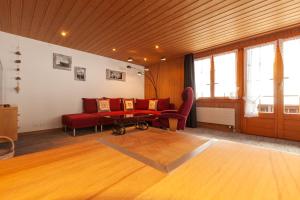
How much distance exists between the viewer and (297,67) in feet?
10.1

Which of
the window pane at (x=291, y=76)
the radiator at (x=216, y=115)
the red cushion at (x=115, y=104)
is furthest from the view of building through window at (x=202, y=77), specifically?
the red cushion at (x=115, y=104)

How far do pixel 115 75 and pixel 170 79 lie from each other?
2.01m

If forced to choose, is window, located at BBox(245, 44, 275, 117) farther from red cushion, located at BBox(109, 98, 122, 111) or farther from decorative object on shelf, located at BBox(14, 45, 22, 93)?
decorative object on shelf, located at BBox(14, 45, 22, 93)

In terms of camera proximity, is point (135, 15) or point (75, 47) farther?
point (75, 47)

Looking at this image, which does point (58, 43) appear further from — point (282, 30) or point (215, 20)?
point (282, 30)

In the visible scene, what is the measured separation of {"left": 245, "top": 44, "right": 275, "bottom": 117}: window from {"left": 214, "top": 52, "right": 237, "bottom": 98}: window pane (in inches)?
13.2

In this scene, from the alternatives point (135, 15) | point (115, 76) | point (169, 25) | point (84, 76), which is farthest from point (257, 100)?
point (84, 76)

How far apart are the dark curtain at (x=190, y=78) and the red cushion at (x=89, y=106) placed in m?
2.89

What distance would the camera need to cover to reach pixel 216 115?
4164mm

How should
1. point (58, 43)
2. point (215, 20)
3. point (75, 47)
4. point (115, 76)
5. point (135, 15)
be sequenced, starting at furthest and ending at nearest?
point (115, 76)
point (75, 47)
point (58, 43)
point (215, 20)
point (135, 15)

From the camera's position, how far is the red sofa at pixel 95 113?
3.54 metres

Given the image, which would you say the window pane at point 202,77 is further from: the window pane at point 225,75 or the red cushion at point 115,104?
the red cushion at point 115,104

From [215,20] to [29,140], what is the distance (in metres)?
4.37

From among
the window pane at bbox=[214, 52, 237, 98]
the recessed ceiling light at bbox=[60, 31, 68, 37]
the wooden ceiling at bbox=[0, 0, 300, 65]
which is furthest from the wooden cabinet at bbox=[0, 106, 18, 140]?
the window pane at bbox=[214, 52, 237, 98]
